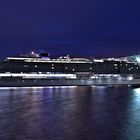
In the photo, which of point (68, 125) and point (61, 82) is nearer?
point (68, 125)

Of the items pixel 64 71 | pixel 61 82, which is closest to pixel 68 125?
pixel 61 82

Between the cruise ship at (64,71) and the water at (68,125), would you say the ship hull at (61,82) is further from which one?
the water at (68,125)

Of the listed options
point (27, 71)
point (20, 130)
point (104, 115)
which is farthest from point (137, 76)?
point (20, 130)

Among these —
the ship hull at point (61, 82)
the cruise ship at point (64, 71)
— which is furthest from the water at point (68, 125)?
the cruise ship at point (64, 71)

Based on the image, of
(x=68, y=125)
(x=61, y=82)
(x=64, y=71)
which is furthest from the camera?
(x=64, y=71)

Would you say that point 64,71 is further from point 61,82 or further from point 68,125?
point 68,125

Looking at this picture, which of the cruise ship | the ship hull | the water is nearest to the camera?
the water

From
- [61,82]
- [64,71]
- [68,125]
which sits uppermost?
[64,71]

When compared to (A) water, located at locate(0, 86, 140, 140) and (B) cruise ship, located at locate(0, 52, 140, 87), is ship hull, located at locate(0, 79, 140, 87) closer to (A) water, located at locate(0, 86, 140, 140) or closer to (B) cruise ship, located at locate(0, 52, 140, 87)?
(B) cruise ship, located at locate(0, 52, 140, 87)

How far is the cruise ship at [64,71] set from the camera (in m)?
72.1

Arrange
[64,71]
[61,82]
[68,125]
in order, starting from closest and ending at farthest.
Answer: [68,125] → [61,82] → [64,71]

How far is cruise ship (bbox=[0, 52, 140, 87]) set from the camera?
7206cm

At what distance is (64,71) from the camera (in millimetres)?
78000

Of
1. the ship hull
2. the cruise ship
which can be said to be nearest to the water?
the ship hull
